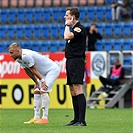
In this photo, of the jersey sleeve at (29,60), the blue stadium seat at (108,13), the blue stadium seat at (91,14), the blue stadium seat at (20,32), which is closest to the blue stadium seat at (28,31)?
the blue stadium seat at (20,32)

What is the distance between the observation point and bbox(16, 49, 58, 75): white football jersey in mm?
11102

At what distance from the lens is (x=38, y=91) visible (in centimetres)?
1173

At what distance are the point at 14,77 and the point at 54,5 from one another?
24.4 feet

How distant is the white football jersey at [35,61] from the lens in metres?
11.1

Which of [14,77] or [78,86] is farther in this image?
[14,77]

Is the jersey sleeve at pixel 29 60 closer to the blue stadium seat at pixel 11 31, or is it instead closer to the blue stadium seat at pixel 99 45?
the blue stadium seat at pixel 99 45

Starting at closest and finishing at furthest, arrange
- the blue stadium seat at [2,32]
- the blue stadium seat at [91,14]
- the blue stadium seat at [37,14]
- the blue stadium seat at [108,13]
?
the blue stadium seat at [108,13]
the blue stadium seat at [91,14]
the blue stadium seat at [2,32]
the blue stadium seat at [37,14]

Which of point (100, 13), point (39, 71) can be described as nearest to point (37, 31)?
point (100, 13)

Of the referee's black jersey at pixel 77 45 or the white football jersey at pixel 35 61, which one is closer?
the referee's black jersey at pixel 77 45

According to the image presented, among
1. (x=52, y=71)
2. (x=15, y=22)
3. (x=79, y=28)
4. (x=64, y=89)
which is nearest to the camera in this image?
(x=79, y=28)

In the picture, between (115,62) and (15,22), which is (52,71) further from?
(15,22)

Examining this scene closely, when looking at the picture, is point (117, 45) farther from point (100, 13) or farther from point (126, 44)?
point (100, 13)

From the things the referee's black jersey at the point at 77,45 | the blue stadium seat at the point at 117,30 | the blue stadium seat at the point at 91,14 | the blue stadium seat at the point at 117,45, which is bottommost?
the referee's black jersey at the point at 77,45

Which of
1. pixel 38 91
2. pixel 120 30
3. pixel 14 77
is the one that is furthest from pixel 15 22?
pixel 38 91
